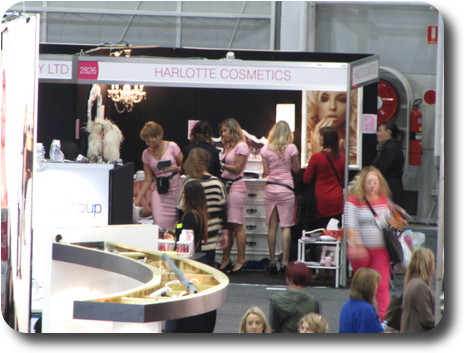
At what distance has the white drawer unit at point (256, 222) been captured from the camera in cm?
524

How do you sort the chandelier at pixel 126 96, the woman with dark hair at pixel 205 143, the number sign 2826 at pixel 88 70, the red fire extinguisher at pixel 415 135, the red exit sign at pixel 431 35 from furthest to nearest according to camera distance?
the red fire extinguisher at pixel 415 135, the red exit sign at pixel 431 35, the chandelier at pixel 126 96, the woman with dark hair at pixel 205 143, the number sign 2826 at pixel 88 70

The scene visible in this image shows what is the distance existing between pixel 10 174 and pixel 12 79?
0.37 m

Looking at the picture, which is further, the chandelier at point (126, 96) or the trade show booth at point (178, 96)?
the chandelier at point (126, 96)

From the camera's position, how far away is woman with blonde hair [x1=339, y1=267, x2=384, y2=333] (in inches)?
140

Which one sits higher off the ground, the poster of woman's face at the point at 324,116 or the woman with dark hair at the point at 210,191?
the poster of woman's face at the point at 324,116

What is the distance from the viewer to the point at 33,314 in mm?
3602

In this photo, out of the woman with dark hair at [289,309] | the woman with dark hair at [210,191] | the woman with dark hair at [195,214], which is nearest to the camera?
the woman with dark hair at [289,309]

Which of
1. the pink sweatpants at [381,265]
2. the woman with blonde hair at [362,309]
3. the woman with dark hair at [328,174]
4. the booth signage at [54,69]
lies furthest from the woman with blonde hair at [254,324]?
the woman with dark hair at [328,174]

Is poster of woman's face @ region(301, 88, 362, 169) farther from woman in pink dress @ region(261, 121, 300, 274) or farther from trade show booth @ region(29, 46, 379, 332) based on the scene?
woman in pink dress @ region(261, 121, 300, 274)

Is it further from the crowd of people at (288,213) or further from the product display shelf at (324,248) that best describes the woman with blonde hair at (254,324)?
the product display shelf at (324,248)

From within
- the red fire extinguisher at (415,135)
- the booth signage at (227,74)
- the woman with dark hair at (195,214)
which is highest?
the booth signage at (227,74)

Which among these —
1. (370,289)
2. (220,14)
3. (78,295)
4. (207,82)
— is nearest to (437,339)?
(370,289)

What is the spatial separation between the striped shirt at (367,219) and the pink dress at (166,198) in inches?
45.3

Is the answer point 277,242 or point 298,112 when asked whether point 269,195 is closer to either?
A: point 277,242
